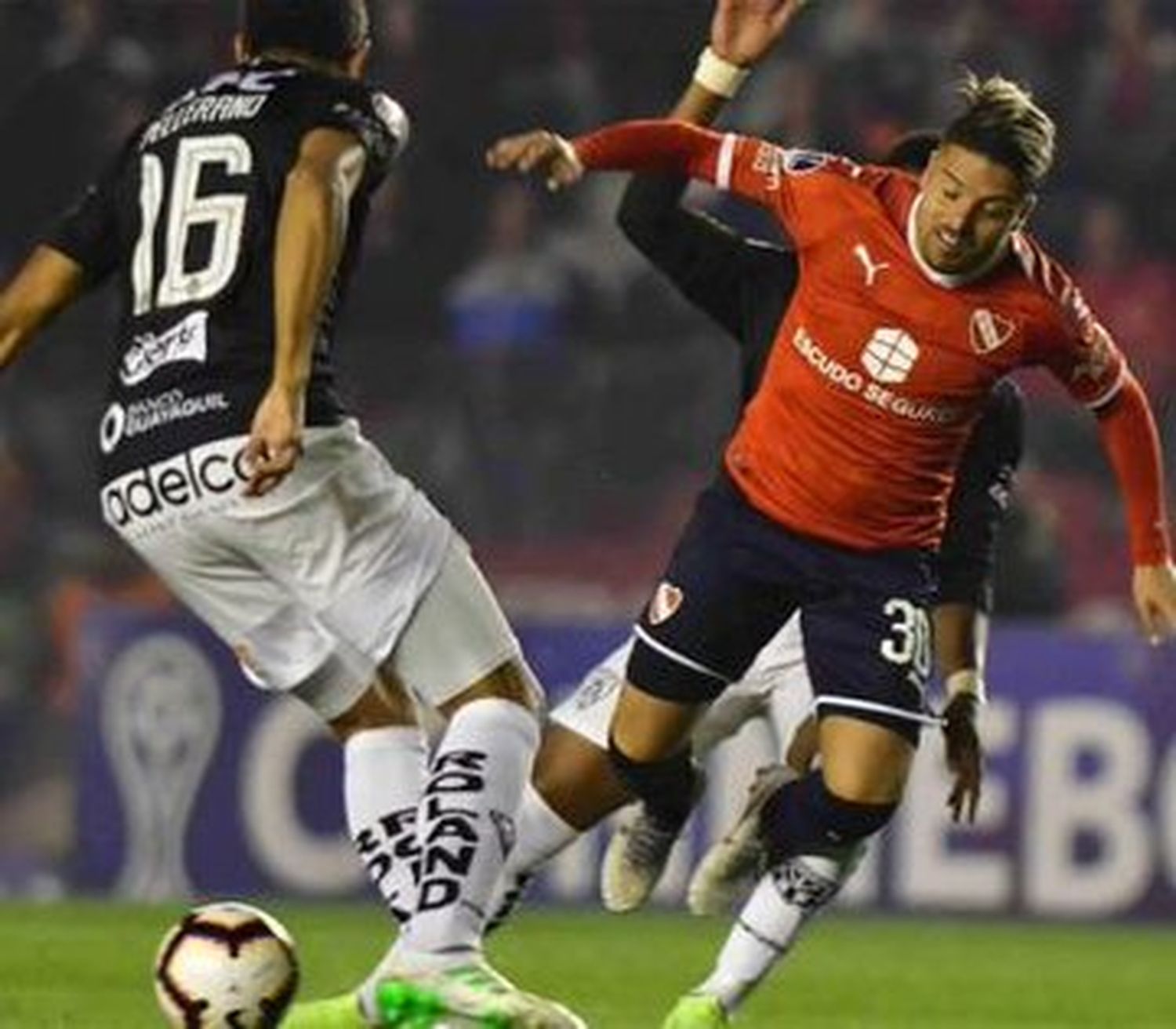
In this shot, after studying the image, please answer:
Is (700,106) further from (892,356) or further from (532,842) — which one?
(532,842)

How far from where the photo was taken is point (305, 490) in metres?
8.68

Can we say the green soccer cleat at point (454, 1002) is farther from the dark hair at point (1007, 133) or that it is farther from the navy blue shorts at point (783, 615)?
the dark hair at point (1007, 133)

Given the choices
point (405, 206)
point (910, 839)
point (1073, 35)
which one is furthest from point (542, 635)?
point (1073, 35)

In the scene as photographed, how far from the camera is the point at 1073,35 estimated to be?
1789 cm

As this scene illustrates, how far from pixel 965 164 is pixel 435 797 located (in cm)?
176

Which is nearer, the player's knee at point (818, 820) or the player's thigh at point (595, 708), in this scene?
the player's knee at point (818, 820)

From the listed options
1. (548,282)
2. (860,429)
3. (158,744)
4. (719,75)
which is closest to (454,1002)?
(860,429)

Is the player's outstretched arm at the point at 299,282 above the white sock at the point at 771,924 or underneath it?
above

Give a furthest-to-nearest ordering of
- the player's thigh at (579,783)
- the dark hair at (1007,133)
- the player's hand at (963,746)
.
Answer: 1. the player's thigh at (579,783)
2. the player's hand at (963,746)
3. the dark hair at (1007,133)

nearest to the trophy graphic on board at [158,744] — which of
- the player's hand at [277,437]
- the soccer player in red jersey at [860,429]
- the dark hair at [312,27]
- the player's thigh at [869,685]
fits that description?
the soccer player in red jersey at [860,429]

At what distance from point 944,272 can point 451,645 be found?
1412 millimetres

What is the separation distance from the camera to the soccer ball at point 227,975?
8.50 metres

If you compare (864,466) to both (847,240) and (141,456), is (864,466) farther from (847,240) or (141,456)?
(141,456)

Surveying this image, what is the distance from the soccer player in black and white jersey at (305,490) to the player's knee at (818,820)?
810 millimetres
